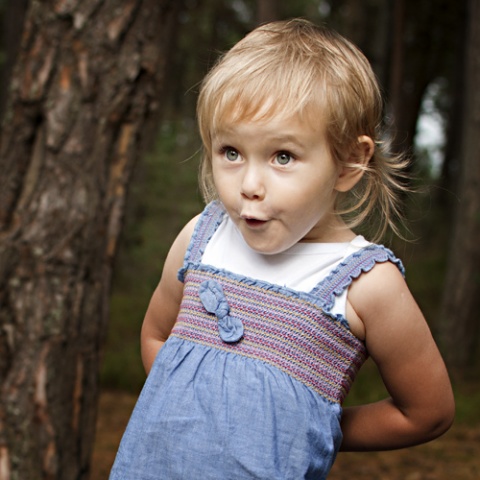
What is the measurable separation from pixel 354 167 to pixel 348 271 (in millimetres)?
250

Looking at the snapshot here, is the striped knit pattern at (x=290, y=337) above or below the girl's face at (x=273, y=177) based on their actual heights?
below

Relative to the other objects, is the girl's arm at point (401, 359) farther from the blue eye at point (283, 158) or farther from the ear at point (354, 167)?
the blue eye at point (283, 158)

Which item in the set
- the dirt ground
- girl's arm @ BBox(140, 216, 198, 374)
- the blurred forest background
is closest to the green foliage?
the blurred forest background

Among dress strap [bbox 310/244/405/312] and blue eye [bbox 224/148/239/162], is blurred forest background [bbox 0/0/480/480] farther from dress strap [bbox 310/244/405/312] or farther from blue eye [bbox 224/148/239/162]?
dress strap [bbox 310/244/405/312]

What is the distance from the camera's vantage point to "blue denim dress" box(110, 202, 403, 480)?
174 cm

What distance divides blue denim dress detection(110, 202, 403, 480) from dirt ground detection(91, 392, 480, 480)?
3.69m

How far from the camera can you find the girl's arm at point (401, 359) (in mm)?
1773

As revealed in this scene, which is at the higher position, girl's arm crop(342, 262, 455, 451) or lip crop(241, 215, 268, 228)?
lip crop(241, 215, 268, 228)

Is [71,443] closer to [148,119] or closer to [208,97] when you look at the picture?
[148,119]

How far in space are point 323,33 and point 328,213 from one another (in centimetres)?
43

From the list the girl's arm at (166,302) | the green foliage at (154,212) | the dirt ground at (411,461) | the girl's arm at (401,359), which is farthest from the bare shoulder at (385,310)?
the green foliage at (154,212)

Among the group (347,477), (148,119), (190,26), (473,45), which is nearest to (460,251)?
(473,45)

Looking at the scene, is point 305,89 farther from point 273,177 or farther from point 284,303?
point 284,303

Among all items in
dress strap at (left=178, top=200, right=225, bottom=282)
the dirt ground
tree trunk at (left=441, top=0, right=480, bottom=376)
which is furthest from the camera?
tree trunk at (left=441, top=0, right=480, bottom=376)
